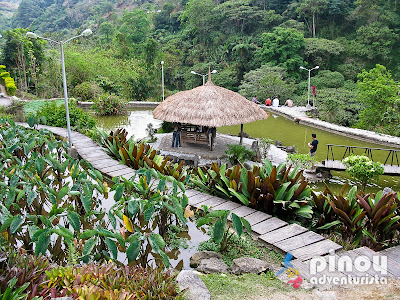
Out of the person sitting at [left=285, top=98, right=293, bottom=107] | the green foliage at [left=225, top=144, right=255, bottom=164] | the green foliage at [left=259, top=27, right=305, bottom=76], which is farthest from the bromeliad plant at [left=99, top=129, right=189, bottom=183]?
the green foliage at [left=259, top=27, right=305, bottom=76]

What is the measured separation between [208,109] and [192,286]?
8.37m

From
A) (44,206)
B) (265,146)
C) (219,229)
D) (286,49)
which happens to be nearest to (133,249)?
(219,229)

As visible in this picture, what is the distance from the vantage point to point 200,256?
535cm

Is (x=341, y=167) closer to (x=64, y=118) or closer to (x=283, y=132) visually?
(x=283, y=132)

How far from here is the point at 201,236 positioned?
625 cm

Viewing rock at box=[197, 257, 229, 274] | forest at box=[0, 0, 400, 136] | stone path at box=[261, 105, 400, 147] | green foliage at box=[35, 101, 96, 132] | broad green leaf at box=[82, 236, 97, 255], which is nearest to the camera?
broad green leaf at box=[82, 236, 97, 255]

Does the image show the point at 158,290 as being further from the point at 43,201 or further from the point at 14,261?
the point at 43,201

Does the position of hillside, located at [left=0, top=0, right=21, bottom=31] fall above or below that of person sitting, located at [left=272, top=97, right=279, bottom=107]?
above

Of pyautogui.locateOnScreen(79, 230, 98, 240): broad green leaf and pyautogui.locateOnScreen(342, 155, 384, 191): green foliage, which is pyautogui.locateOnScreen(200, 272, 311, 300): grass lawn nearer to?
pyautogui.locateOnScreen(79, 230, 98, 240): broad green leaf

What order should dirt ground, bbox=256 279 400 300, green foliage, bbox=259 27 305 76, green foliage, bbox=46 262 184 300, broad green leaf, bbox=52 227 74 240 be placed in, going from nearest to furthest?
green foliage, bbox=46 262 184 300, dirt ground, bbox=256 279 400 300, broad green leaf, bbox=52 227 74 240, green foliage, bbox=259 27 305 76

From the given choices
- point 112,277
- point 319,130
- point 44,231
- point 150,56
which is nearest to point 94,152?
point 44,231

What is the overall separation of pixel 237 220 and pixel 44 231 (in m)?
2.56

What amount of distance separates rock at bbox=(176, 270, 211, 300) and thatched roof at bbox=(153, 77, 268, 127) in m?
7.70

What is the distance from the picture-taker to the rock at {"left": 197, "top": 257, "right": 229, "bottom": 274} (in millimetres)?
4906
